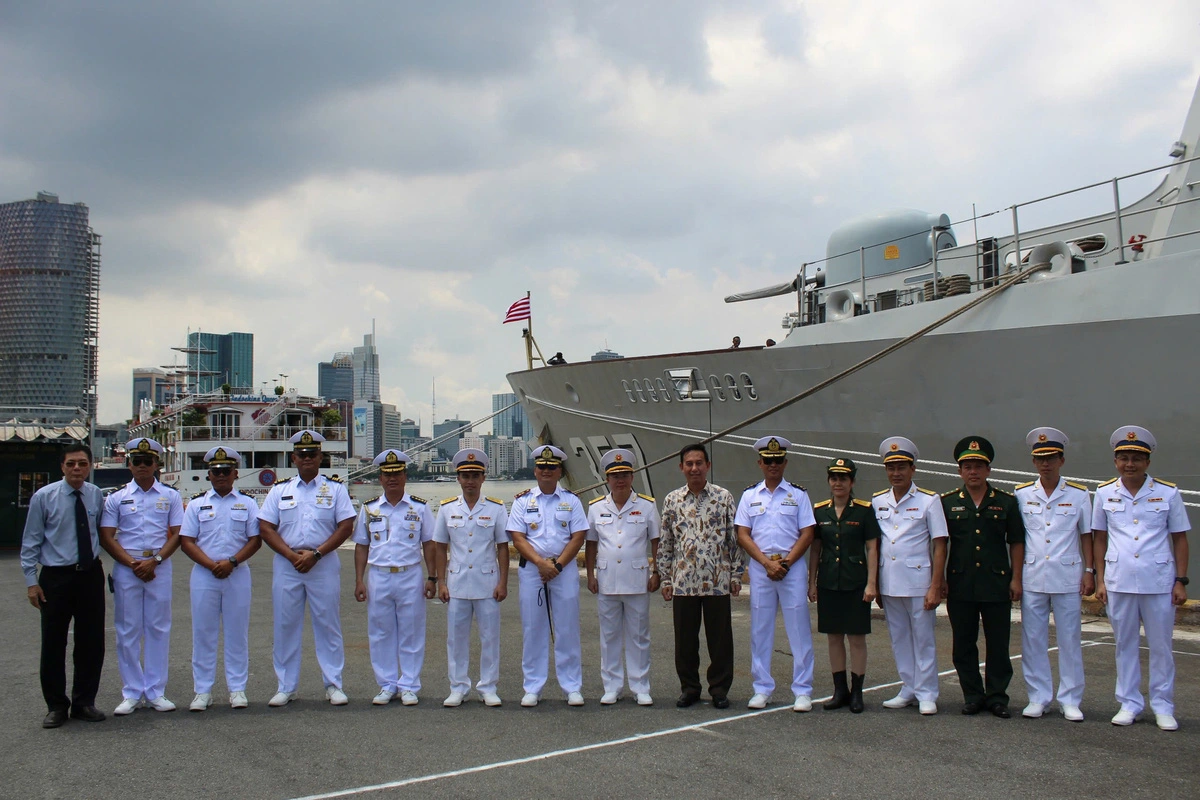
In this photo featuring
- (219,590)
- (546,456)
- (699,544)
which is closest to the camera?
(699,544)

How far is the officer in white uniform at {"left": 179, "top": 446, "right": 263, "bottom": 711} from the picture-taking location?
510cm

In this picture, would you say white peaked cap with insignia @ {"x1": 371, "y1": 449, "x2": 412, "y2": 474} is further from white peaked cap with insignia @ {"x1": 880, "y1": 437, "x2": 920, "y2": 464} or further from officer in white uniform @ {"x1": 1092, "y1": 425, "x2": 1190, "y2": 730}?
officer in white uniform @ {"x1": 1092, "y1": 425, "x2": 1190, "y2": 730}

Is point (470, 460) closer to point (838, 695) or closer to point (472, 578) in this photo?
point (472, 578)

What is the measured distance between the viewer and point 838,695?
488cm

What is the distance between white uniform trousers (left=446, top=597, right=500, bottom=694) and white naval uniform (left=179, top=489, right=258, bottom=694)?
116 centimetres

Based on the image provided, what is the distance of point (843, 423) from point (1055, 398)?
2.31 m

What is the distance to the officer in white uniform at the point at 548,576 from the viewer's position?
516 centimetres

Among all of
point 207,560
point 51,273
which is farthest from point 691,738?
point 51,273

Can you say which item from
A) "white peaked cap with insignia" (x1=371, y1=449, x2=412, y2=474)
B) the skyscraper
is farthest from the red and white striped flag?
the skyscraper

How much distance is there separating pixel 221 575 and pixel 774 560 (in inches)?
121

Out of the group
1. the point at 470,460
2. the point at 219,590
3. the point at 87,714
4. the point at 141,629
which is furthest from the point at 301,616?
the point at 470,460

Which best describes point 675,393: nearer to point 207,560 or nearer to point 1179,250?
point 1179,250

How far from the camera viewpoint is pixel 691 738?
4367mm

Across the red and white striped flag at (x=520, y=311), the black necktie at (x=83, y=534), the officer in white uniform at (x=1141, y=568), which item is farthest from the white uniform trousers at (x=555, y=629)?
the red and white striped flag at (x=520, y=311)
